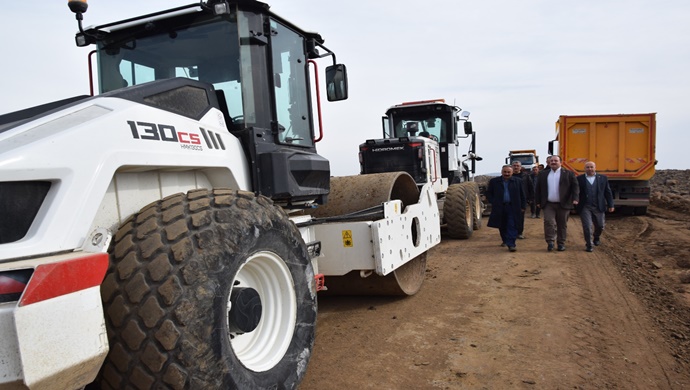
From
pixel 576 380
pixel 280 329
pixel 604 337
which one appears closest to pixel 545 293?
pixel 604 337

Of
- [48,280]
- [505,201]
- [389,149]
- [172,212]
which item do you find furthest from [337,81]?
[505,201]

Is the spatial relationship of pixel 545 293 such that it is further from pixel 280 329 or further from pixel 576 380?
pixel 280 329

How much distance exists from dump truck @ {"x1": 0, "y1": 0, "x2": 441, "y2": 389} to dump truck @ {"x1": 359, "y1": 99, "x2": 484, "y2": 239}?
583cm

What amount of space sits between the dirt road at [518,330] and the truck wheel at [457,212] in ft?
8.61

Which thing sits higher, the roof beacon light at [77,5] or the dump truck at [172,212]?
the roof beacon light at [77,5]

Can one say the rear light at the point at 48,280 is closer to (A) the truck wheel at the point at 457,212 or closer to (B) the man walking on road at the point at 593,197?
(B) the man walking on road at the point at 593,197

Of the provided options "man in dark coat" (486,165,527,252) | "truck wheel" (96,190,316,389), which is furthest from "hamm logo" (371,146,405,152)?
"truck wheel" (96,190,316,389)

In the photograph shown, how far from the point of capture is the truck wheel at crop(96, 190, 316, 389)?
7.05 feet

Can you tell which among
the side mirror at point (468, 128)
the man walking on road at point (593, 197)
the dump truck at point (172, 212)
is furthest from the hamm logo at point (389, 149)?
the dump truck at point (172, 212)

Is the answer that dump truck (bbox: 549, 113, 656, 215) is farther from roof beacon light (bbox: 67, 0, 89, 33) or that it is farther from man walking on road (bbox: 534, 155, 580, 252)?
roof beacon light (bbox: 67, 0, 89, 33)

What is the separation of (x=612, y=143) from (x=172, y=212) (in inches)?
589

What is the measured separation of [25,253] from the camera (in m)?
1.91

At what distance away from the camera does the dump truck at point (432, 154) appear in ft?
33.7

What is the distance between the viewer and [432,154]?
→ 10.8 m
